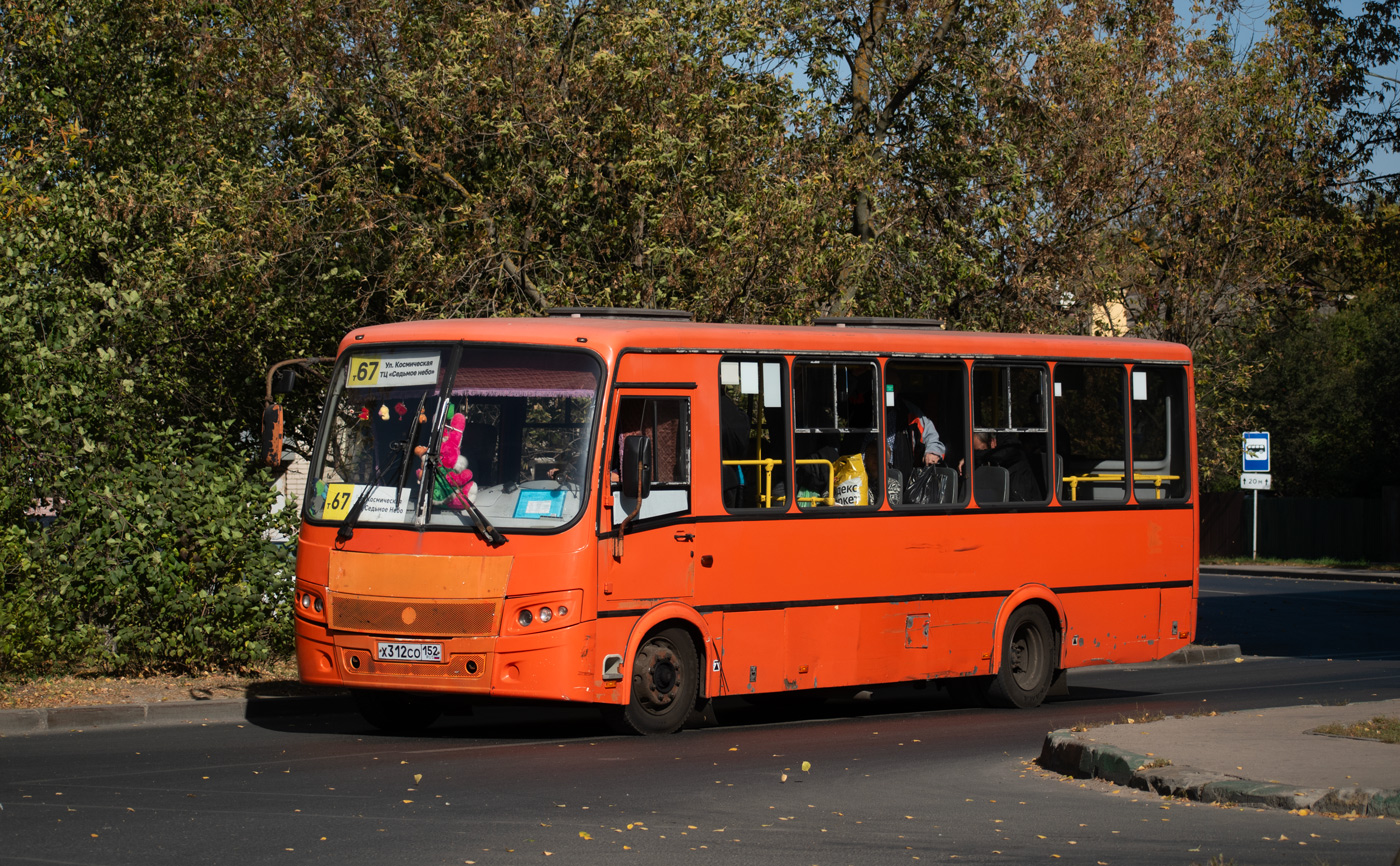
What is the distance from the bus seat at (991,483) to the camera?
Result: 50.1ft

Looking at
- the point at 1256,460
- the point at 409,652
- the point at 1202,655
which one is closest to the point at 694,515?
the point at 409,652

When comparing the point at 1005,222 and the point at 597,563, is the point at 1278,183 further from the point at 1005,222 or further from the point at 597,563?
the point at 597,563

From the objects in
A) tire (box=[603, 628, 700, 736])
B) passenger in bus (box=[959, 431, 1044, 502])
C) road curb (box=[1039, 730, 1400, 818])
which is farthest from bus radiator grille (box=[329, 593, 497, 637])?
passenger in bus (box=[959, 431, 1044, 502])

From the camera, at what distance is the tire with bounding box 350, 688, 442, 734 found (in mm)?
13102

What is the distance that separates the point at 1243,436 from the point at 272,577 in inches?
1292

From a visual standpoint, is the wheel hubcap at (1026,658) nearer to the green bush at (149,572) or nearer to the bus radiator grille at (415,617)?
the bus radiator grille at (415,617)

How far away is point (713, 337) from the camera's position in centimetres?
1337

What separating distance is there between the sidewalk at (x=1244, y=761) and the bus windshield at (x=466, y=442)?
12.1ft

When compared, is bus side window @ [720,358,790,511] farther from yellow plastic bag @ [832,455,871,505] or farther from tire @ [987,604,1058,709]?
tire @ [987,604,1058,709]

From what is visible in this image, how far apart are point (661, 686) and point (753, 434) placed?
A: 6.69 feet

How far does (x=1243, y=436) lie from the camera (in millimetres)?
43406

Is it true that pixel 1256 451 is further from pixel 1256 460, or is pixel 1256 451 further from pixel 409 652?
pixel 409 652

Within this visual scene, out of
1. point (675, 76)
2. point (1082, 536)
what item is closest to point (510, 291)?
point (675, 76)

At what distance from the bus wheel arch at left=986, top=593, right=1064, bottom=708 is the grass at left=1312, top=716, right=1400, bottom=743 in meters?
3.58
